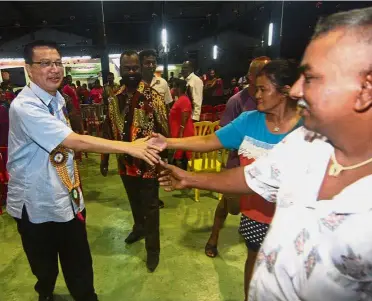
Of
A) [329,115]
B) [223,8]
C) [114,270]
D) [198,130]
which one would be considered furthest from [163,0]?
[329,115]

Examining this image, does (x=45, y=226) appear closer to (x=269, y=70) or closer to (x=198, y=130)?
(x=269, y=70)

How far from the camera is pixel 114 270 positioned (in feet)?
9.48

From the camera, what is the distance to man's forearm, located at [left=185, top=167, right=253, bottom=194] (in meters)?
1.36

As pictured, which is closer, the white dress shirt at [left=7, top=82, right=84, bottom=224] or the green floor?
the white dress shirt at [left=7, top=82, right=84, bottom=224]

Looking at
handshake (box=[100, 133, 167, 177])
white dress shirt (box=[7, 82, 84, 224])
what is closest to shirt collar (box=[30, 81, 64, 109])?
white dress shirt (box=[7, 82, 84, 224])

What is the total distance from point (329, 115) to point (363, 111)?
0.09 meters

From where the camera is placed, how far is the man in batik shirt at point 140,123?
2.75m

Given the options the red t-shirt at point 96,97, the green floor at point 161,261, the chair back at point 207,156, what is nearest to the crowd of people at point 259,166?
the green floor at point 161,261

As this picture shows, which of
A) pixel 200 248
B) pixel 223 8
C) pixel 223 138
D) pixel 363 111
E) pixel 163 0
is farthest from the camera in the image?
pixel 223 8

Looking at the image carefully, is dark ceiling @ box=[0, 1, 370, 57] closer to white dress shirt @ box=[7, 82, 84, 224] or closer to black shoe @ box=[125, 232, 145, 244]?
black shoe @ box=[125, 232, 145, 244]

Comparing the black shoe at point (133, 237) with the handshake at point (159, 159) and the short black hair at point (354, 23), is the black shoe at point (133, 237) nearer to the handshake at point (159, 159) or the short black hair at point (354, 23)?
the handshake at point (159, 159)

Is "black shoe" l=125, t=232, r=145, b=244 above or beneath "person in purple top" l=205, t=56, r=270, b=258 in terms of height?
beneath

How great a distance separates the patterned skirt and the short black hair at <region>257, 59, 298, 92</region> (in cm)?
86

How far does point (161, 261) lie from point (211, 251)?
1.75ft
